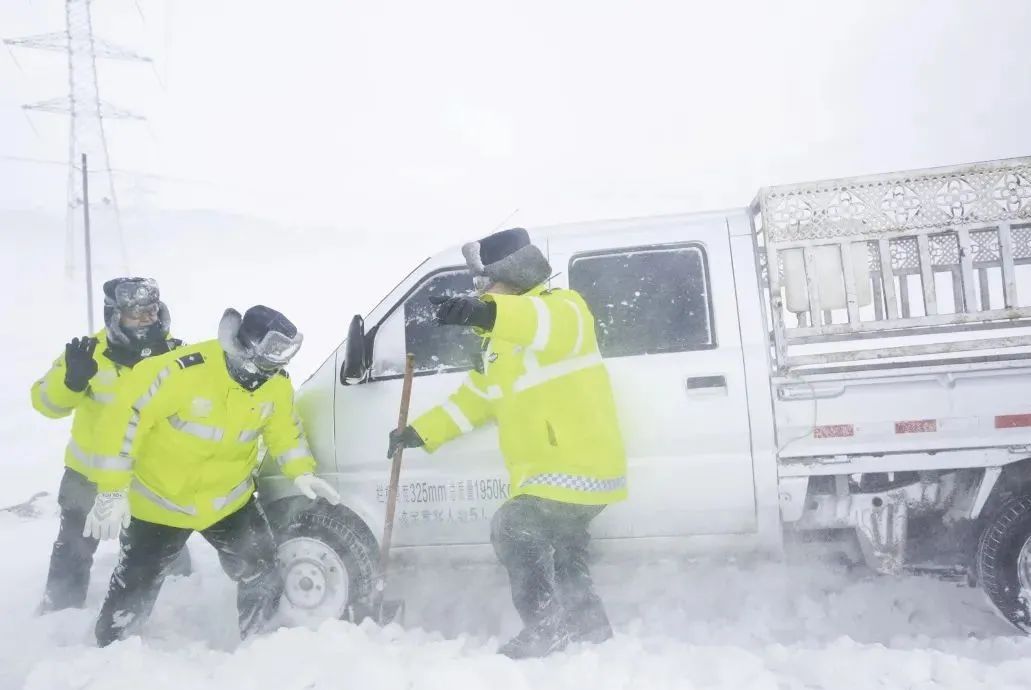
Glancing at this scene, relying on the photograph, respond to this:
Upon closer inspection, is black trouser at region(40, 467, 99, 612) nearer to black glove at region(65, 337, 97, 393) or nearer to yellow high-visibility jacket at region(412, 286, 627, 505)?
black glove at region(65, 337, 97, 393)

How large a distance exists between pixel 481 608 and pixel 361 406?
4.37 feet

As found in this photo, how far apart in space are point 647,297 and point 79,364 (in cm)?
280

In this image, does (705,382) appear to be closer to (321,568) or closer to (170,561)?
(321,568)

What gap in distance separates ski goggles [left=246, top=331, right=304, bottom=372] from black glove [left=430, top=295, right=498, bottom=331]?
2.62 ft

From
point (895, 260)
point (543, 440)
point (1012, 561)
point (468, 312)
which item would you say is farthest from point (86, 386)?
point (1012, 561)

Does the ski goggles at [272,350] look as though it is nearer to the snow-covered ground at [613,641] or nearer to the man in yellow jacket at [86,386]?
the man in yellow jacket at [86,386]

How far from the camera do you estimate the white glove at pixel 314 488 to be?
3.47 m

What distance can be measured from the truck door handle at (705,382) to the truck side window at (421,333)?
110 cm

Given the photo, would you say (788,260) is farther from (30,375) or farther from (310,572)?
(30,375)

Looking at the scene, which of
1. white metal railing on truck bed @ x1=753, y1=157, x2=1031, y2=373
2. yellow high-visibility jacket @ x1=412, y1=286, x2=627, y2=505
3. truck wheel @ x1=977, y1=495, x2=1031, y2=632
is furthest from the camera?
white metal railing on truck bed @ x1=753, y1=157, x2=1031, y2=373

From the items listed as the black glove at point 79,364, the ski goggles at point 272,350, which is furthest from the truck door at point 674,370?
the black glove at point 79,364

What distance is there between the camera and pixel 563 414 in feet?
10.00

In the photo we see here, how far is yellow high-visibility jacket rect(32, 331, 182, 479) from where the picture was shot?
3.59 metres

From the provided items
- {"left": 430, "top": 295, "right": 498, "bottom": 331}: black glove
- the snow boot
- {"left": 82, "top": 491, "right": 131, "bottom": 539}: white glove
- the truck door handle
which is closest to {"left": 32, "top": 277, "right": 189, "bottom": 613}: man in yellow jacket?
{"left": 82, "top": 491, "right": 131, "bottom": 539}: white glove
